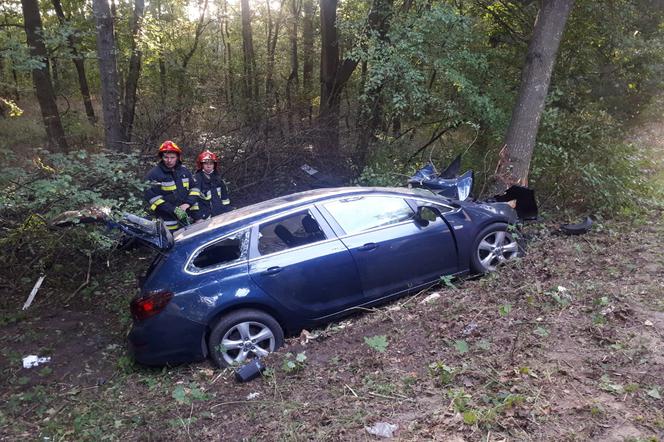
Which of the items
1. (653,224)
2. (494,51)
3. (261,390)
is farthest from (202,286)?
(494,51)

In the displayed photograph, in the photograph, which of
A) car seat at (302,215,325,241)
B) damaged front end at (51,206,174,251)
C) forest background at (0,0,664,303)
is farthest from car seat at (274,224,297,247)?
forest background at (0,0,664,303)

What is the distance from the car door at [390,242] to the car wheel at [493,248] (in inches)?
14.3

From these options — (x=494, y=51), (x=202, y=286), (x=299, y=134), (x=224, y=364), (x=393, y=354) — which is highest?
(x=494, y=51)

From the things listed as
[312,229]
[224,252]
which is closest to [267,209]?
[312,229]

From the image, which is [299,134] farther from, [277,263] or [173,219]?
[277,263]

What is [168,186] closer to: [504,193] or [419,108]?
[504,193]

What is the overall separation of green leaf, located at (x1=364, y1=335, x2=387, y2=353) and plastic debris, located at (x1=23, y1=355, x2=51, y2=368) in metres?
3.55

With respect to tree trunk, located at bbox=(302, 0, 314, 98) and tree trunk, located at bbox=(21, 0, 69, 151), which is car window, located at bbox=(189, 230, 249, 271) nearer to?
tree trunk, located at bbox=(21, 0, 69, 151)

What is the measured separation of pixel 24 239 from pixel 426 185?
555 centimetres

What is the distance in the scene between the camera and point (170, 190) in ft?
22.1

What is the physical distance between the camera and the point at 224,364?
4.72 m

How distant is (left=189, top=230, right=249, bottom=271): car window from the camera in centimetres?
483

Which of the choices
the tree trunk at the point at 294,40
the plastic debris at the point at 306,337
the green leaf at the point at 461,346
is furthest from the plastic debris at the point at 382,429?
the tree trunk at the point at 294,40

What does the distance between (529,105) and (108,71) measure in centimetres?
796
